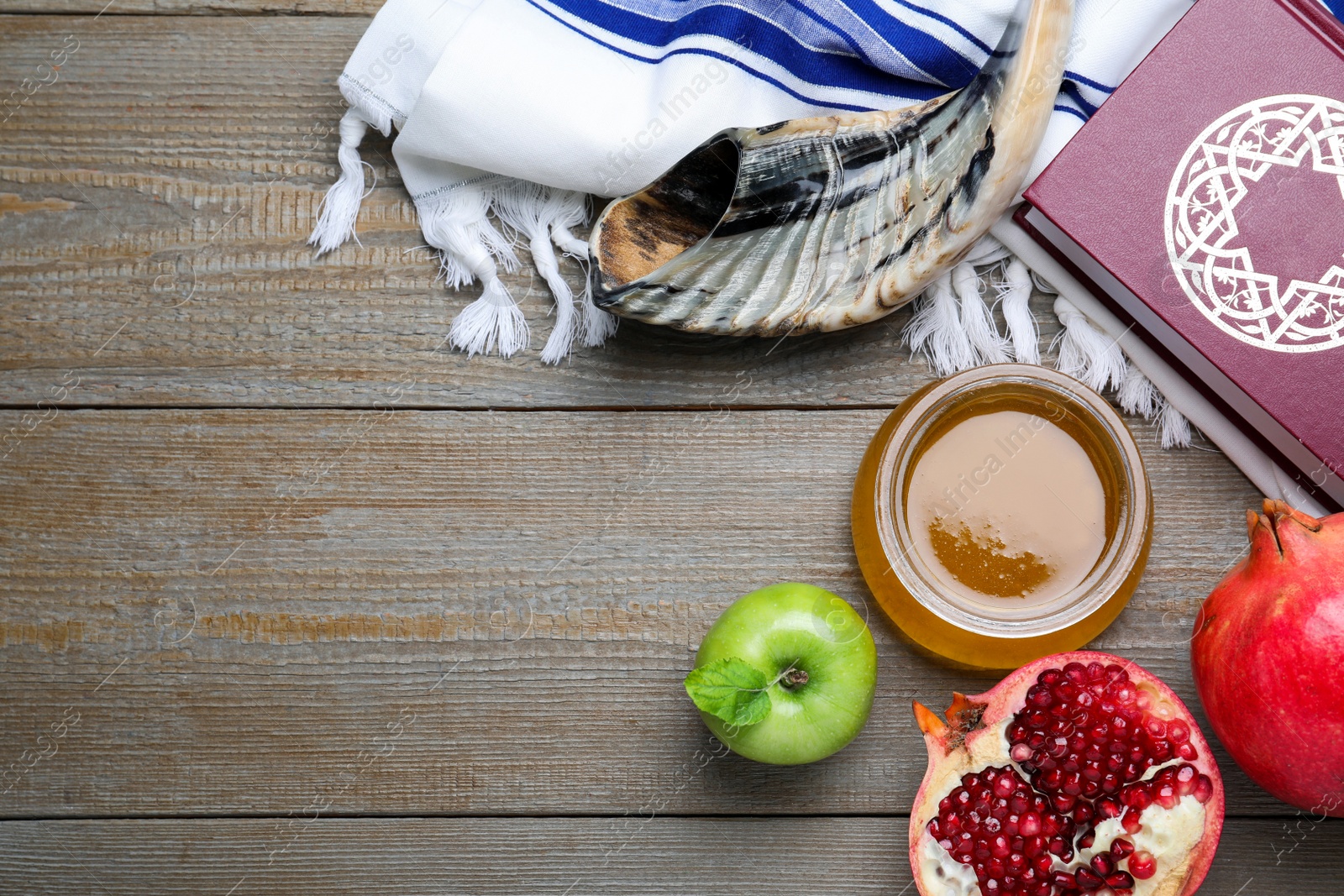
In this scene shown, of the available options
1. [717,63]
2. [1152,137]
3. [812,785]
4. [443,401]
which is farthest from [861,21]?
[812,785]

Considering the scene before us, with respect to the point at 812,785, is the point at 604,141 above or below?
above

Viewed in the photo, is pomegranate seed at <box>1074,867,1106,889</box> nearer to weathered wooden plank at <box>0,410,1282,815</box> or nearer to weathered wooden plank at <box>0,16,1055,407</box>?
weathered wooden plank at <box>0,410,1282,815</box>

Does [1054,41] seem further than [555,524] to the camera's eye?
No

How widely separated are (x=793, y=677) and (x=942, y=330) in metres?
0.29

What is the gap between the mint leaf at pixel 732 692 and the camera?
59cm

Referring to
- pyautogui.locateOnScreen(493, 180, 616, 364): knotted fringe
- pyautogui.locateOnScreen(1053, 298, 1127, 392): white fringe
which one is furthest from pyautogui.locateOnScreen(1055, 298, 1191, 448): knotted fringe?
pyautogui.locateOnScreen(493, 180, 616, 364): knotted fringe

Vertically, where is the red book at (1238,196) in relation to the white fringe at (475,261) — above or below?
above

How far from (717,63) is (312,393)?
399 mm

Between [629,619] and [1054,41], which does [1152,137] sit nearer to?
[1054,41]

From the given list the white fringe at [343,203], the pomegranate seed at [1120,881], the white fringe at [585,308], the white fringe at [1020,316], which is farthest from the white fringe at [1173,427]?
the white fringe at [343,203]

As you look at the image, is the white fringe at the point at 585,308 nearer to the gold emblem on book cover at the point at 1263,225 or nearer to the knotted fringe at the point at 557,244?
the knotted fringe at the point at 557,244

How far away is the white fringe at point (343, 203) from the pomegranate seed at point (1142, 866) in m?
0.70

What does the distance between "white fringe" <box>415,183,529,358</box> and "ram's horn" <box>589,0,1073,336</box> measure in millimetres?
98

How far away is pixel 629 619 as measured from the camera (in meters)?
0.70
